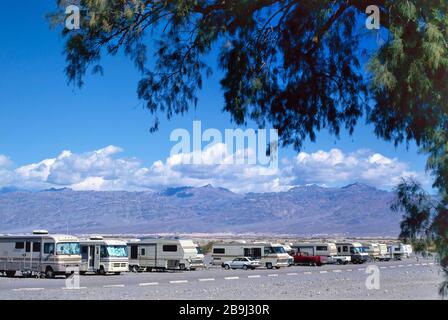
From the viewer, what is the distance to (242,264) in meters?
53.5

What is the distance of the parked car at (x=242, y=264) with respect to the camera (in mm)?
53344

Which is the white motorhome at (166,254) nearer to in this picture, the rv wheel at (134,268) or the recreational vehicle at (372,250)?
the rv wheel at (134,268)

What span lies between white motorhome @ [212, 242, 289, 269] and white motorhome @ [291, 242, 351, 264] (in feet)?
23.4

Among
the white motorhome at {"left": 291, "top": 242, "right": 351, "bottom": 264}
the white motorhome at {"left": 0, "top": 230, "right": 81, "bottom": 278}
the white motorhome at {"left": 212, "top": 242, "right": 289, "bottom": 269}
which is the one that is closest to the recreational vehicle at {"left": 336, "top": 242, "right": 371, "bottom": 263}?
the white motorhome at {"left": 291, "top": 242, "right": 351, "bottom": 264}

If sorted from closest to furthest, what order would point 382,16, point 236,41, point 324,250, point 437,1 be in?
point 437,1, point 382,16, point 236,41, point 324,250

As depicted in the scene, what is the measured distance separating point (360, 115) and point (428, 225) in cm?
296

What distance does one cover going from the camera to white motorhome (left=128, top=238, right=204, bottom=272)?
158 ft

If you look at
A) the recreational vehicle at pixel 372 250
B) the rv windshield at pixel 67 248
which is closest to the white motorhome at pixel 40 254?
the rv windshield at pixel 67 248

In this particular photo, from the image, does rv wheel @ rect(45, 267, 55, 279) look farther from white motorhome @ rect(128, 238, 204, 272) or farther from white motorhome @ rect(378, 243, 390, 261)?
white motorhome @ rect(378, 243, 390, 261)

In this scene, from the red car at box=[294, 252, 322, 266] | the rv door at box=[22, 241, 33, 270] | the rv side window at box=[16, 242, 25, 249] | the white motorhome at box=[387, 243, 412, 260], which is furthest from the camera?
the white motorhome at box=[387, 243, 412, 260]

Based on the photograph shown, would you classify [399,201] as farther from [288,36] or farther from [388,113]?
[288,36]

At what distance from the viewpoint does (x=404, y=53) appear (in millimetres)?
10781

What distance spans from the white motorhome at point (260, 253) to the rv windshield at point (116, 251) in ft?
48.2
